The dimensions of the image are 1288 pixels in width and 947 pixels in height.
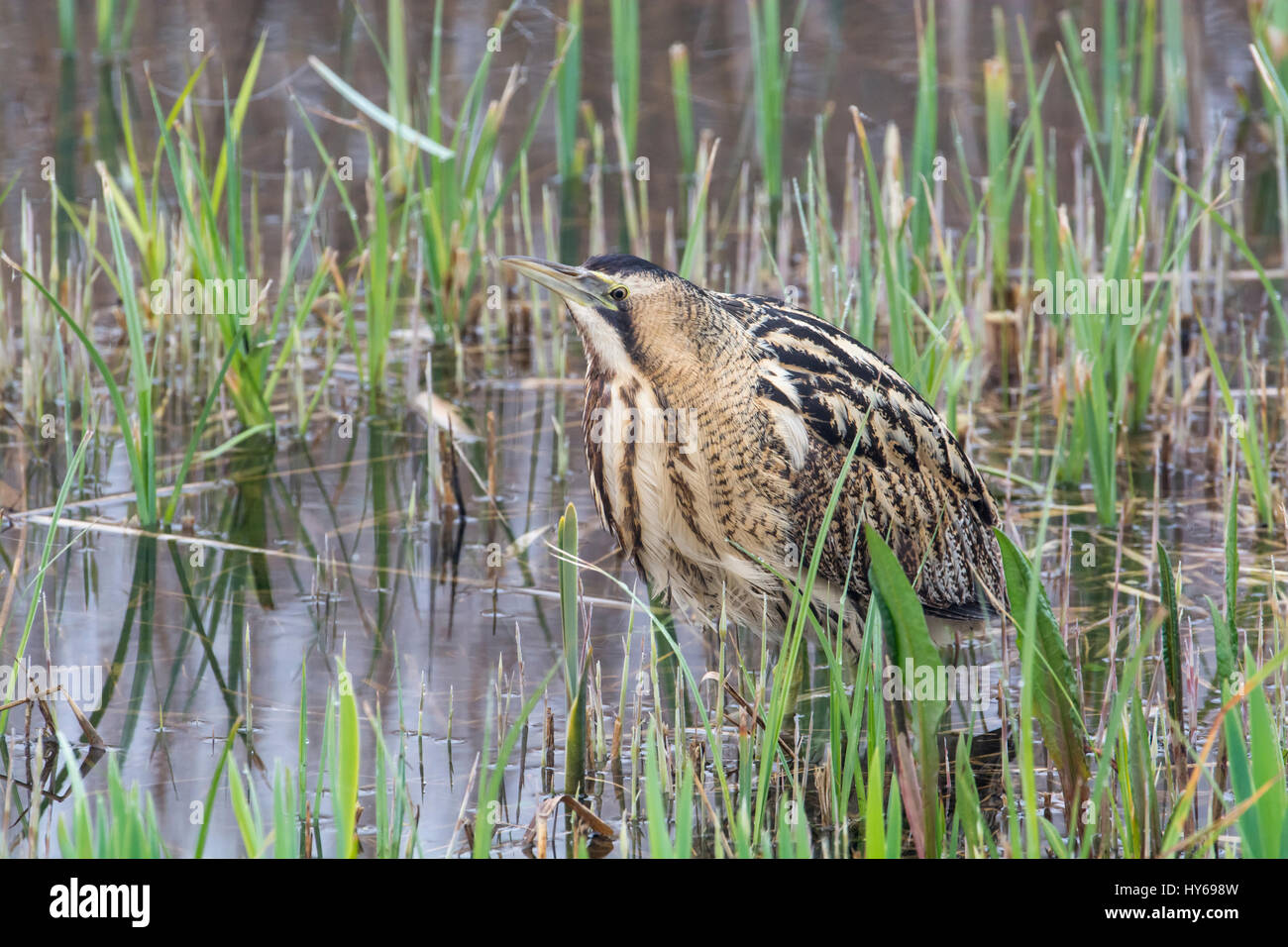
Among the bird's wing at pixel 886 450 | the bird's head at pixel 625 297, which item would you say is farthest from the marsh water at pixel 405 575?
the bird's head at pixel 625 297

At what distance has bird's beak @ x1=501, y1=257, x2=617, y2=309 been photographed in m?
3.05

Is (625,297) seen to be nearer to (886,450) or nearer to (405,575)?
(886,450)

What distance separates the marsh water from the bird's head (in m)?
0.63

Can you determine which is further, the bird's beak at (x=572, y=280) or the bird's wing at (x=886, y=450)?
the bird's wing at (x=886, y=450)

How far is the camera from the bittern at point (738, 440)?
10.2 feet

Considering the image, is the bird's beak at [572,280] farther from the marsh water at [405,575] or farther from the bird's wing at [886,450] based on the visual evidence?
the marsh water at [405,575]

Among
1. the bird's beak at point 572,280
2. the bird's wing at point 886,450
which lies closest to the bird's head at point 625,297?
the bird's beak at point 572,280

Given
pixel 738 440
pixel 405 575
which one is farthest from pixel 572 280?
pixel 405 575

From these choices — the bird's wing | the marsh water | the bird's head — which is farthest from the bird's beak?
the marsh water

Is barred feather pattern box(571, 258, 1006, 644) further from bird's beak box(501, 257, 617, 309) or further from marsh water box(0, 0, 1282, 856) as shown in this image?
marsh water box(0, 0, 1282, 856)

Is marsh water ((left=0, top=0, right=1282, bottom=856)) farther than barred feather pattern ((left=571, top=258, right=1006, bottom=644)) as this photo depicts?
Yes

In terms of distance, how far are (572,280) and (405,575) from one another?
4.25 feet

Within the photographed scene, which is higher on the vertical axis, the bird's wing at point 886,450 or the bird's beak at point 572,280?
the bird's beak at point 572,280
